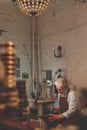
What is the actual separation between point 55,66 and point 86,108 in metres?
4.86

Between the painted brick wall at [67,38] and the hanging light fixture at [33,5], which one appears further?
the painted brick wall at [67,38]

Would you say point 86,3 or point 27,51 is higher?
point 86,3

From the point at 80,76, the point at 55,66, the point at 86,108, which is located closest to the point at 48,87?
the point at 55,66

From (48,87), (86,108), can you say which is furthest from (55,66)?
(86,108)

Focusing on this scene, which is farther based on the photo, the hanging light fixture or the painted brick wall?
the painted brick wall

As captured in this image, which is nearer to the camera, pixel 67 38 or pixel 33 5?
pixel 33 5

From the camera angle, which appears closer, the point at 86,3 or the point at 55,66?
the point at 86,3

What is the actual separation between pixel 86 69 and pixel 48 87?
1027mm

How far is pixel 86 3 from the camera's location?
469cm

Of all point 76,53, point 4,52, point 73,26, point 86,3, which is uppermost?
point 86,3

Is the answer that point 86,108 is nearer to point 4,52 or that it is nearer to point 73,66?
point 4,52

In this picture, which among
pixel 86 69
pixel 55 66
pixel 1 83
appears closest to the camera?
pixel 1 83

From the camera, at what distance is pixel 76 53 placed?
15.9 feet

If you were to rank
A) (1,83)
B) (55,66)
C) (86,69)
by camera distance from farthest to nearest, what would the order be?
(55,66), (86,69), (1,83)
